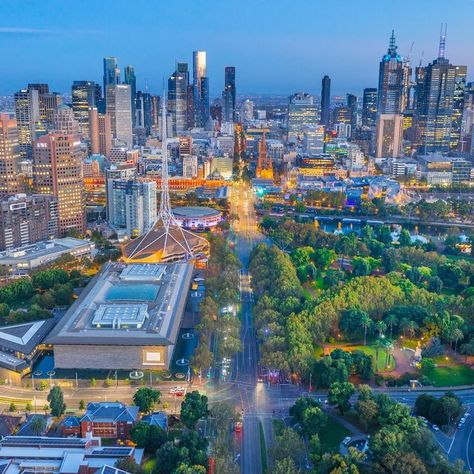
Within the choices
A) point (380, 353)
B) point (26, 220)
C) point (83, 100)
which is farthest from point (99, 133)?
point (380, 353)

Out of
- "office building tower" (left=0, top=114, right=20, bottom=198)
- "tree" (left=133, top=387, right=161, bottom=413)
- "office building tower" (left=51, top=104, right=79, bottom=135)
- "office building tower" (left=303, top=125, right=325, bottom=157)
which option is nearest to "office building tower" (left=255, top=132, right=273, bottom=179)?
"office building tower" (left=303, top=125, right=325, bottom=157)

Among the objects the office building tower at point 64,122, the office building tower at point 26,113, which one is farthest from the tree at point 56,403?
the office building tower at point 26,113

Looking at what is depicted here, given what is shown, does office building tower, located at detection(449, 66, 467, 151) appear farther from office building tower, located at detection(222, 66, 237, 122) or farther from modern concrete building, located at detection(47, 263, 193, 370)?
modern concrete building, located at detection(47, 263, 193, 370)

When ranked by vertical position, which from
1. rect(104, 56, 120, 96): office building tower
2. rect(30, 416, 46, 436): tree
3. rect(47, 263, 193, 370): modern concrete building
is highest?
rect(104, 56, 120, 96): office building tower

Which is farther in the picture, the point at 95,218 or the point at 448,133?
the point at 448,133

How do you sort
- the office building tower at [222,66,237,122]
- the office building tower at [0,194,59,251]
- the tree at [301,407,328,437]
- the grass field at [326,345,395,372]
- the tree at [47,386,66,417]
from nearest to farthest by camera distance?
1. the tree at [301,407,328,437]
2. the tree at [47,386,66,417]
3. the grass field at [326,345,395,372]
4. the office building tower at [0,194,59,251]
5. the office building tower at [222,66,237,122]

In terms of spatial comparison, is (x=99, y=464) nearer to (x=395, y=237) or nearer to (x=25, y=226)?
(x=25, y=226)

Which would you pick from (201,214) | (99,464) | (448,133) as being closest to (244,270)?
(201,214)
